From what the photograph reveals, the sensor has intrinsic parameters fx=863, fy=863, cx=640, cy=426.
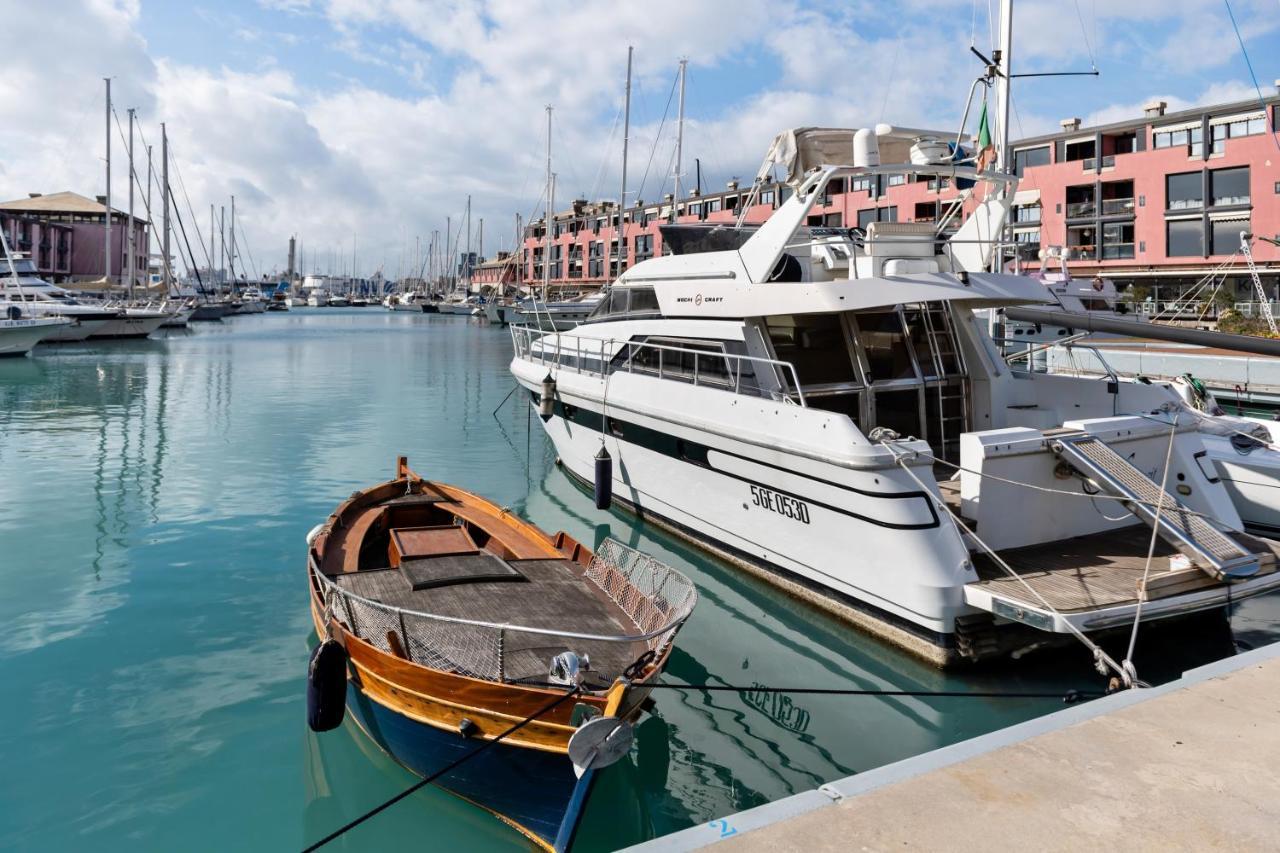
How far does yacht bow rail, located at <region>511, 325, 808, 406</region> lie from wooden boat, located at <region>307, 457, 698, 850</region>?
2777 millimetres

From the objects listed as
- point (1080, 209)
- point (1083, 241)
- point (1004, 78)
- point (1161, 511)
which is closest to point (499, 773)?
point (1161, 511)

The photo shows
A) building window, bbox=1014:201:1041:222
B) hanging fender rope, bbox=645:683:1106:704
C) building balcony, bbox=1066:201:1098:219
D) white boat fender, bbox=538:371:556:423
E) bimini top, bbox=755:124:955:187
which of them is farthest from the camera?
building window, bbox=1014:201:1041:222

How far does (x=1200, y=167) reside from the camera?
125 feet

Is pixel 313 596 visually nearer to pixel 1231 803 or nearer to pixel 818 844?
pixel 818 844

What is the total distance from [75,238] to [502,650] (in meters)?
108

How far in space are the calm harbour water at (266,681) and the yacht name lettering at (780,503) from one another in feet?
3.35

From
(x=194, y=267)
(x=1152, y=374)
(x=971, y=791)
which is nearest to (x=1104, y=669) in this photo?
(x=971, y=791)

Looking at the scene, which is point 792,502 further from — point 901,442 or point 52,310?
point 52,310

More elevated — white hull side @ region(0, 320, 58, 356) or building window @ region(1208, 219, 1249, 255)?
building window @ region(1208, 219, 1249, 255)

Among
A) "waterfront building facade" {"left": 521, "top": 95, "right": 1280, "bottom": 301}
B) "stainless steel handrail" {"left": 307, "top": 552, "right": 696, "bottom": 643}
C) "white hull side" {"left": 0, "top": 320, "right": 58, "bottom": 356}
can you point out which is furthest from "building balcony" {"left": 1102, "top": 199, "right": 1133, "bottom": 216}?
"white hull side" {"left": 0, "top": 320, "right": 58, "bottom": 356}

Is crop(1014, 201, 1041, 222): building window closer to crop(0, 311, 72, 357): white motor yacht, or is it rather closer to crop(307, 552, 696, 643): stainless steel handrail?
crop(307, 552, 696, 643): stainless steel handrail

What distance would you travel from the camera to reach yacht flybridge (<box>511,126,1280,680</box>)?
23.3 feet

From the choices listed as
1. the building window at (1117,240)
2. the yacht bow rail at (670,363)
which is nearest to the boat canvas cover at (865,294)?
the yacht bow rail at (670,363)

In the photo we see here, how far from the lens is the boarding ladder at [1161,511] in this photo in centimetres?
Answer: 678
